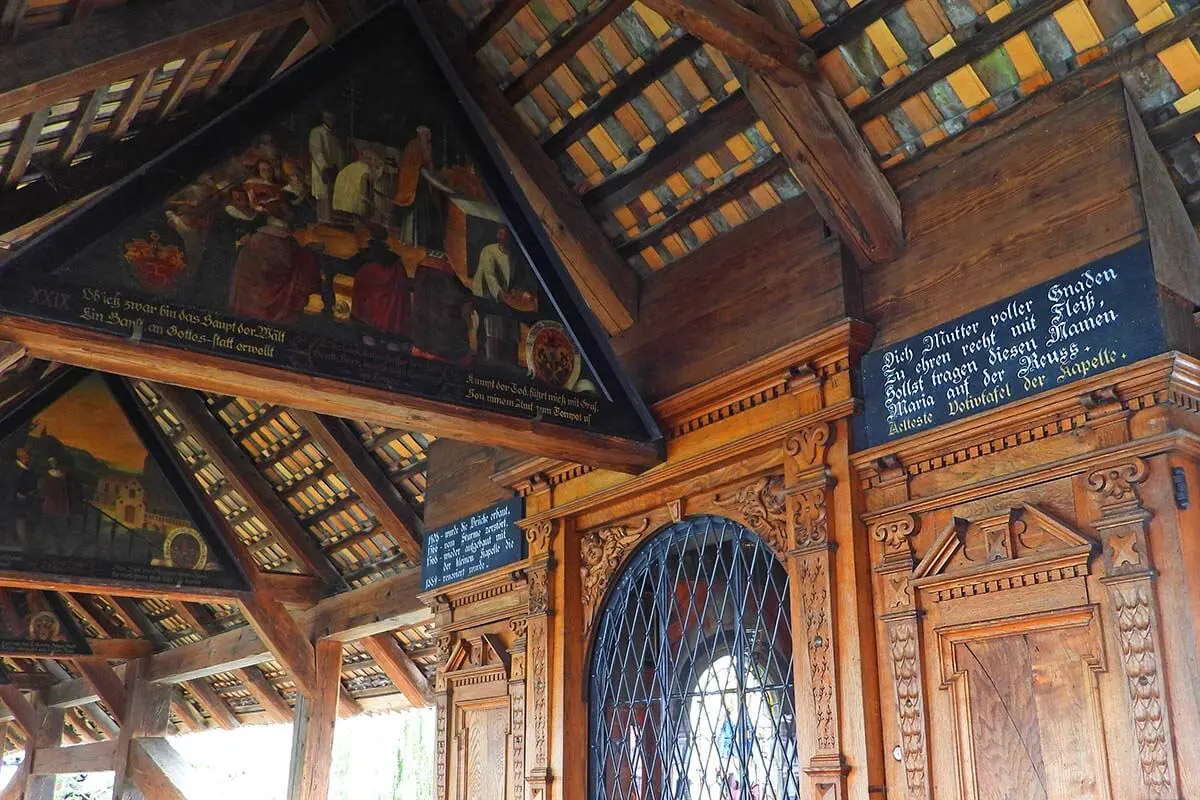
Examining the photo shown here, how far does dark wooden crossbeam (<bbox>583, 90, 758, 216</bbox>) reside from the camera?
494cm

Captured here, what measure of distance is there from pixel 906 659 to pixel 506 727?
2.75m

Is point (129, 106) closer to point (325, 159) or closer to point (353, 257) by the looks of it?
point (325, 159)

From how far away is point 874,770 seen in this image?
4.10 meters

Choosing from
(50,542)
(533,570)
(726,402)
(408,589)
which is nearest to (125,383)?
(50,542)

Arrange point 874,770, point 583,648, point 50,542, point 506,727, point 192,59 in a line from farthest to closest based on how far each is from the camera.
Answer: point 50,542 → point 506,727 → point 583,648 → point 192,59 → point 874,770

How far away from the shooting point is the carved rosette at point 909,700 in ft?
13.1

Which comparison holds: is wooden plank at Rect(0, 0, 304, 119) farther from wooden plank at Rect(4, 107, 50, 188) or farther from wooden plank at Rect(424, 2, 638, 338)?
wooden plank at Rect(424, 2, 638, 338)

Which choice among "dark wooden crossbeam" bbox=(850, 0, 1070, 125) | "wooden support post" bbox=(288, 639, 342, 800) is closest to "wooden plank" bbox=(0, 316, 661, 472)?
"dark wooden crossbeam" bbox=(850, 0, 1070, 125)

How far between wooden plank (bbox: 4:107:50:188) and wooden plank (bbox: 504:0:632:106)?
2.13 meters

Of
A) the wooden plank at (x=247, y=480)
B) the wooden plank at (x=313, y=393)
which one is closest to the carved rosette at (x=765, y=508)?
the wooden plank at (x=313, y=393)

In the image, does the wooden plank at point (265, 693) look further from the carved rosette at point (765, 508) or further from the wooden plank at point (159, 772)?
the carved rosette at point (765, 508)

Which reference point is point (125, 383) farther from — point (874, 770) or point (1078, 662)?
point (1078, 662)

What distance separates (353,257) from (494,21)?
1.51 meters

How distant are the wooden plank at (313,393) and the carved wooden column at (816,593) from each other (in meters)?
0.86
